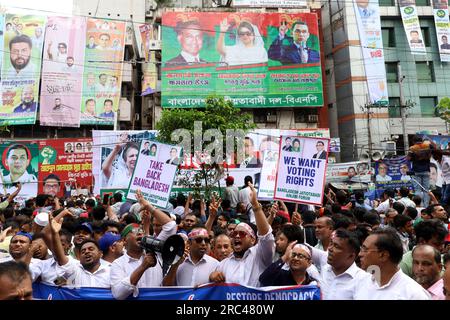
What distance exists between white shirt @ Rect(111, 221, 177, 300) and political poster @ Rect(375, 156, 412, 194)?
711 inches

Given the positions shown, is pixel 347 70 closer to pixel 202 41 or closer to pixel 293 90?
pixel 293 90

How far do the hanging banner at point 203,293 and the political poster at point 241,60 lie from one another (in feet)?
79.4

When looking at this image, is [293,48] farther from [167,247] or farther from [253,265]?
[167,247]

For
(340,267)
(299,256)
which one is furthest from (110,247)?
(340,267)

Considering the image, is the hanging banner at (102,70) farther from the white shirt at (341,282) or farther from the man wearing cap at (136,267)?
the white shirt at (341,282)

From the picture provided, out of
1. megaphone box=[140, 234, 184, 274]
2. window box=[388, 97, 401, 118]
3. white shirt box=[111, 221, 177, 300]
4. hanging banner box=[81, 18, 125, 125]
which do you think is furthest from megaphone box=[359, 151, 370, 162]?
megaphone box=[140, 234, 184, 274]

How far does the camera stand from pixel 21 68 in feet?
87.0

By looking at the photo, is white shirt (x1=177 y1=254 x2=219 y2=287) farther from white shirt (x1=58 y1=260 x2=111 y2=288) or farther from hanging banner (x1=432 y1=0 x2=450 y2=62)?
hanging banner (x1=432 y1=0 x2=450 y2=62)

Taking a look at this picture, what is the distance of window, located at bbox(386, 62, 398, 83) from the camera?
32281mm

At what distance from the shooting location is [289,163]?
621 centimetres

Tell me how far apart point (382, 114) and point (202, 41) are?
1408 centimetres

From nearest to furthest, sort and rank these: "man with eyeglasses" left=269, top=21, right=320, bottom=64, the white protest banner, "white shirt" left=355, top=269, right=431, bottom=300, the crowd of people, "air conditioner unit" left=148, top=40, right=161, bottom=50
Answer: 1. "white shirt" left=355, top=269, right=431, bottom=300
2. the crowd of people
3. the white protest banner
4. "man with eyeglasses" left=269, top=21, right=320, bottom=64
5. "air conditioner unit" left=148, top=40, right=161, bottom=50

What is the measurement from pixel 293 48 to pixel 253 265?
2654 cm
